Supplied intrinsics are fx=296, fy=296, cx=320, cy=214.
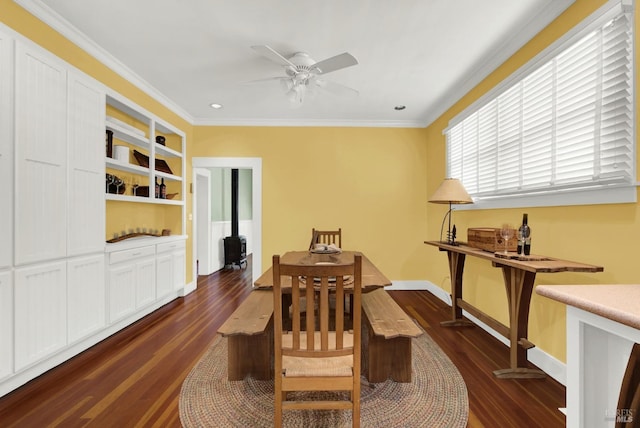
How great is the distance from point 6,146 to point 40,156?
230 mm

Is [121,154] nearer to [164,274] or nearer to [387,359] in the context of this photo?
[164,274]

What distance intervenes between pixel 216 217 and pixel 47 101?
486 cm

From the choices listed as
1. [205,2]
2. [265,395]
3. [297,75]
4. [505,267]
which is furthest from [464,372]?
[205,2]

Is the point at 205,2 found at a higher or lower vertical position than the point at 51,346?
higher

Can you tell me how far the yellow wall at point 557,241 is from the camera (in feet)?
5.60

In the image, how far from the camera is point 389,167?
186 inches

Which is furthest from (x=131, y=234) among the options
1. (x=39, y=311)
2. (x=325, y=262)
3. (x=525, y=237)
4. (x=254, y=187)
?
(x=525, y=237)

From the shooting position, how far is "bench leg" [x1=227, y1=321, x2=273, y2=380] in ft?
7.04

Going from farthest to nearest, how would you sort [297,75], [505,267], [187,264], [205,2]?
[187,264]
[297,75]
[505,267]
[205,2]

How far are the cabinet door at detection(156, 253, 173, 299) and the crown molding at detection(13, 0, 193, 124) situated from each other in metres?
2.02

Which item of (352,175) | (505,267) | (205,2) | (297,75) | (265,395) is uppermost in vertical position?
(205,2)

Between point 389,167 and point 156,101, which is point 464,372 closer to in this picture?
point 389,167

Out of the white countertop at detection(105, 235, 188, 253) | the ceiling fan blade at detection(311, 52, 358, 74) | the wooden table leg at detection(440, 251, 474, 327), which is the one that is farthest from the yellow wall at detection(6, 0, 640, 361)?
the ceiling fan blade at detection(311, 52, 358, 74)

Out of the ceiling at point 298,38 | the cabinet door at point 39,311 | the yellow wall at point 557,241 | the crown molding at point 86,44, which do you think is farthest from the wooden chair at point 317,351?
the crown molding at point 86,44
